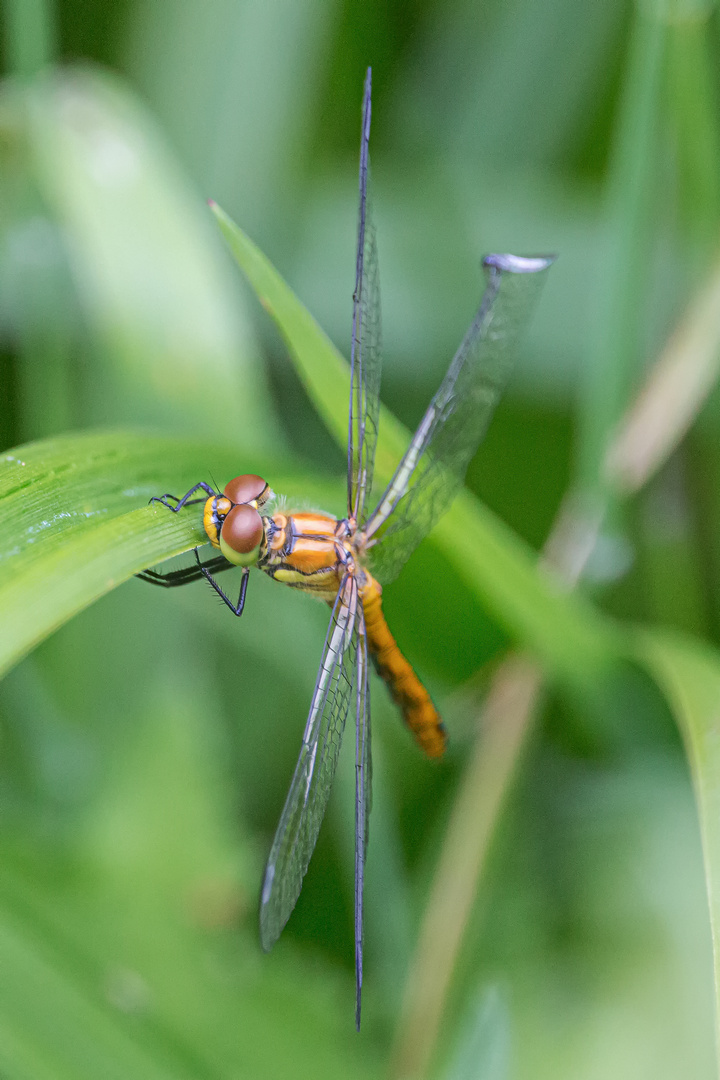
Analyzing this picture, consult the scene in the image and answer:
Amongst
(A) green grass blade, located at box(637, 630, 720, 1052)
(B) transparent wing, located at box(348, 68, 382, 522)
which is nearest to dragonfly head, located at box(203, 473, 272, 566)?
(B) transparent wing, located at box(348, 68, 382, 522)

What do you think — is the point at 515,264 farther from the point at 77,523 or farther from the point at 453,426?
the point at 77,523

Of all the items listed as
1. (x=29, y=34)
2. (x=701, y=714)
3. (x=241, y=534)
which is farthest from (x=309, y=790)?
(x=29, y=34)

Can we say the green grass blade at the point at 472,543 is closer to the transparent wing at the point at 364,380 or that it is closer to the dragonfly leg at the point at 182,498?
the transparent wing at the point at 364,380

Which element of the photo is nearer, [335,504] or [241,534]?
[241,534]

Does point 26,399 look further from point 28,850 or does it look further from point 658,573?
→ point 658,573

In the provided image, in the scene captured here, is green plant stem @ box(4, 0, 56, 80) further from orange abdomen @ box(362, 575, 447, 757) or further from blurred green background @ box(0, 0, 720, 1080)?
orange abdomen @ box(362, 575, 447, 757)

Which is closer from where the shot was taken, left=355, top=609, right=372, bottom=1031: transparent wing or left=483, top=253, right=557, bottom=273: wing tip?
left=355, top=609, right=372, bottom=1031: transparent wing

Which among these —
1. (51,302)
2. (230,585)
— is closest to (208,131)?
(51,302)
